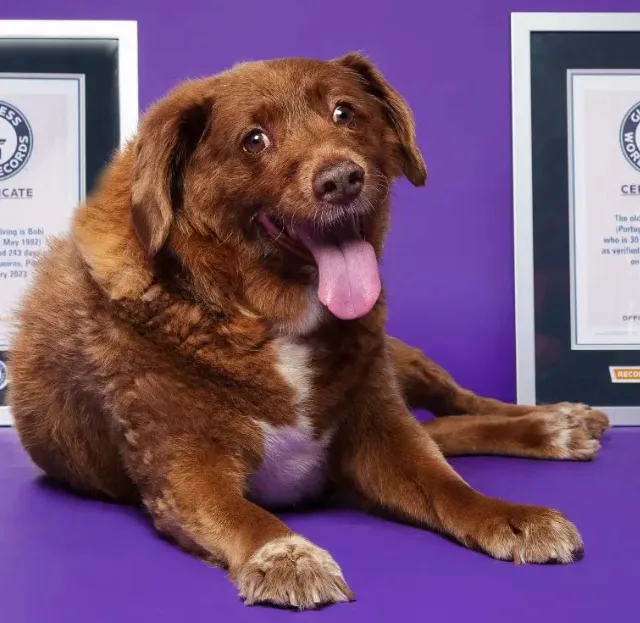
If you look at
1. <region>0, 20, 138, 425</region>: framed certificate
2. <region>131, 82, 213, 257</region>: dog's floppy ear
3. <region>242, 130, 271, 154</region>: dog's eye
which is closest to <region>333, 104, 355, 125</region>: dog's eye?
<region>242, 130, 271, 154</region>: dog's eye

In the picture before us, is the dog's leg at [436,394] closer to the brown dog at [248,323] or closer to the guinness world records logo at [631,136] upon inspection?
the brown dog at [248,323]

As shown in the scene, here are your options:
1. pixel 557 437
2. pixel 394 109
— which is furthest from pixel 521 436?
pixel 394 109

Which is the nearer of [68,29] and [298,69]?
[298,69]

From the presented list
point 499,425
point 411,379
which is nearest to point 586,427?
point 499,425

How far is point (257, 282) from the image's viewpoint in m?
2.43

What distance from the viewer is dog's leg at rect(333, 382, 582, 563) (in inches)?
86.0

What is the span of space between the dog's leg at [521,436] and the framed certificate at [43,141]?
64.7 inches

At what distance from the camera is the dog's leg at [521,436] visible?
318 cm

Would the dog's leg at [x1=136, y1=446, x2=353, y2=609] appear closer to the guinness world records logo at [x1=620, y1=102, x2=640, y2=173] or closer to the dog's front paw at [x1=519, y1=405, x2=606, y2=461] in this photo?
the dog's front paw at [x1=519, y1=405, x2=606, y2=461]

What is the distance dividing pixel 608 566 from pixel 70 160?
264 cm

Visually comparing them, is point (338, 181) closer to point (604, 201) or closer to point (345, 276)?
point (345, 276)

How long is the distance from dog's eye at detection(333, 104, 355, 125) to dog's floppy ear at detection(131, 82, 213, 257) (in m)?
0.28

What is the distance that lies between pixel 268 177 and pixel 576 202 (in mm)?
1975

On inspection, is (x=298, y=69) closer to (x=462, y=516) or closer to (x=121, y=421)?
(x=121, y=421)
